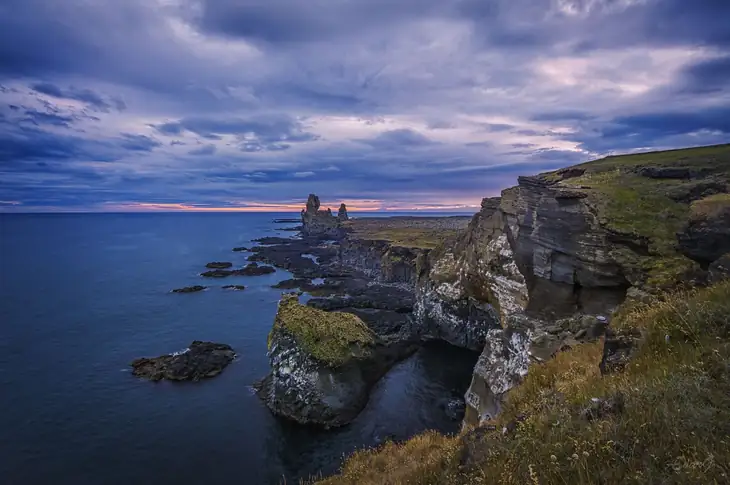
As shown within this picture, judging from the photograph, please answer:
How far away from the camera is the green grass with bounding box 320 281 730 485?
17.4 ft

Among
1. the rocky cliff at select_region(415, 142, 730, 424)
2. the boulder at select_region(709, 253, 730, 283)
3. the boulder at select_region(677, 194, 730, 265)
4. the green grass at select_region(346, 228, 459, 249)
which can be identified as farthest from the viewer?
the green grass at select_region(346, 228, 459, 249)

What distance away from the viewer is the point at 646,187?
87.2 ft

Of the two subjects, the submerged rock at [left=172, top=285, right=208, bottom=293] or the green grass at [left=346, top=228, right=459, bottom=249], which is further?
the green grass at [left=346, top=228, right=459, bottom=249]

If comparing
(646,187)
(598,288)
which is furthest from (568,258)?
(646,187)

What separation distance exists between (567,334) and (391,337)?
1430 inches

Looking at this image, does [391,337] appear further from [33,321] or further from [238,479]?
[33,321]

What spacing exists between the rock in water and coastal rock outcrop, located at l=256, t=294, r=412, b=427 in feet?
23.1

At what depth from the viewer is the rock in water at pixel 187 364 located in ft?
136

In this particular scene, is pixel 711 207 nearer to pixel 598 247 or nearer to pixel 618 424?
pixel 598 247

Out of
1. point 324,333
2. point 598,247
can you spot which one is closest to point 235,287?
point 324,333

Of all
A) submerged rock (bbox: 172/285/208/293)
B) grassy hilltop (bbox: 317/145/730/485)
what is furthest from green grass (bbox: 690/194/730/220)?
submerged rock (bbox: 172/285/208/293)

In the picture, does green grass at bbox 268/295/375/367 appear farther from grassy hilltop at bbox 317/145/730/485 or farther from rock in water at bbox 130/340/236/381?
grassy hilltop at bbox 317/145/730/485

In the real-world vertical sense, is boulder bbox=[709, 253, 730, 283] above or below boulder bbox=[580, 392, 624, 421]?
above

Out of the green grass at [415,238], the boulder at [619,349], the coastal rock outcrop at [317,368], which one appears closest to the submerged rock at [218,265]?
the green grass at [415,238]
